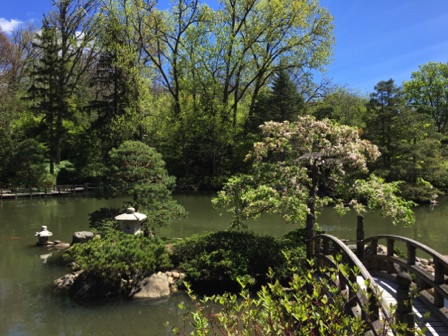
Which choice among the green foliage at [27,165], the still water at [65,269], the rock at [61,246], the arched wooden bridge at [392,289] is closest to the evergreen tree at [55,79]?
the green foliage at [27,165]

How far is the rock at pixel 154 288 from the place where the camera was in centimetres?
739

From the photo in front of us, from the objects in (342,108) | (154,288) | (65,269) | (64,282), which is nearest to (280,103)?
(342,108)

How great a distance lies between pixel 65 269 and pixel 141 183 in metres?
2.80

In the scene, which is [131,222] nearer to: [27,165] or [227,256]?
[227,256]

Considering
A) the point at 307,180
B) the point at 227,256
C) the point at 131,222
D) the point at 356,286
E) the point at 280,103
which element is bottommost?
the point at 227,256

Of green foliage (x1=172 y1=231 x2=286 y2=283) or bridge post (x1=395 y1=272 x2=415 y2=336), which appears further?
green foliage (x1=172 y1=231 x2=286 y2=283)

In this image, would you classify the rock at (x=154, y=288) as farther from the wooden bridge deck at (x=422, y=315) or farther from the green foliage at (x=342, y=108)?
the green foliage at (x=342, y=108)

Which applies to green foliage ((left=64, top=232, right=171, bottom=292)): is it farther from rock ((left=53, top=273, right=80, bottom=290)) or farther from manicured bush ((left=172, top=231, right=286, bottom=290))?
rock ((left=53, top=273, right=80, bottom=290))

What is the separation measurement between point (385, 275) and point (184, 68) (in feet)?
81.7

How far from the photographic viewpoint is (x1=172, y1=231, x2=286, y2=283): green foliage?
7.63 metres

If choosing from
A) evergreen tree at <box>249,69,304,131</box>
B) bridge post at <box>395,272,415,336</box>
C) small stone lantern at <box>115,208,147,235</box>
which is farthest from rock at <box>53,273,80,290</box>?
evergreen tree at <box>249,69,304,131</box>

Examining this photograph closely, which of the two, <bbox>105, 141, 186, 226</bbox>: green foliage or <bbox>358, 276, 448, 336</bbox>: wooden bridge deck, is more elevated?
<bbox>105, 141, 186, 226</bbox>: green foliage

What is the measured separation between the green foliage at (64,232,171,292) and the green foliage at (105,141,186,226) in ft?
6.14

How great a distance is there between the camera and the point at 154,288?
7512mm
